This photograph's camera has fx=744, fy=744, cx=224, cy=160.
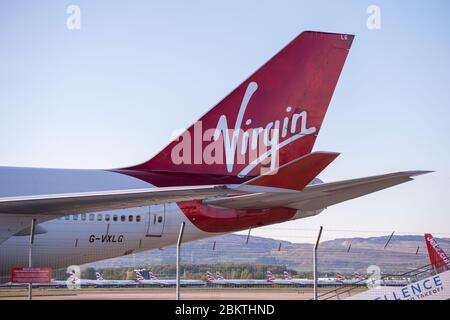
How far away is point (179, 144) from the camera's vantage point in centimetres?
1847

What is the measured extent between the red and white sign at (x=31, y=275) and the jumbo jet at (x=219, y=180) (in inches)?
44.8

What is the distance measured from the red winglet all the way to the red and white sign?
365 centimetres

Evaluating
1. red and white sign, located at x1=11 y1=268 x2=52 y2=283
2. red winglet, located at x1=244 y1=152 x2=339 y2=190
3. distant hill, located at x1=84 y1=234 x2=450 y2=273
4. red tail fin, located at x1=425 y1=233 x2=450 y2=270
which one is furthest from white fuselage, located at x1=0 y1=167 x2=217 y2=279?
red tail fin, located at x1=425 y1=233 x2=450 y2=270

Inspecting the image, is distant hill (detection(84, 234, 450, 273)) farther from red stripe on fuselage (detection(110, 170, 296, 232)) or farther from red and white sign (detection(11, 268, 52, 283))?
red and white sign (detection(11, 268, 52, 283))

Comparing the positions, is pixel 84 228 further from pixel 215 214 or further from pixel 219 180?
pixel 219 180

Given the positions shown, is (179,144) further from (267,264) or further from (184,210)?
(267,264)

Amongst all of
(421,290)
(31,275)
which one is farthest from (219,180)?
(31,275)

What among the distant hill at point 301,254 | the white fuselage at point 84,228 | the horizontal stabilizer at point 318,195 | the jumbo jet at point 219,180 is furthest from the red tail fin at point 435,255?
the white fuselage at point 84,228

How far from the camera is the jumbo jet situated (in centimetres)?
1407

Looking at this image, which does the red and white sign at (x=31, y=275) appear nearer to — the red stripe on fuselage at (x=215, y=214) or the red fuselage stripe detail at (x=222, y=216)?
the red stripe on fuselage at (x=215, y=214)

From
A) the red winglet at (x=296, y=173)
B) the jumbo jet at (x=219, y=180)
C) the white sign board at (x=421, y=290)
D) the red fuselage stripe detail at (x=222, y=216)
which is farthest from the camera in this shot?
the red fuselage stripe detail at (x=222, y=216)

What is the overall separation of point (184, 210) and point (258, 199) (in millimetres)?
2305

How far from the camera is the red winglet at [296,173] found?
1256 cm

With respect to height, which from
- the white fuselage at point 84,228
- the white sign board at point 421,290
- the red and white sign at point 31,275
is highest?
the white fuselage at point 84,228
